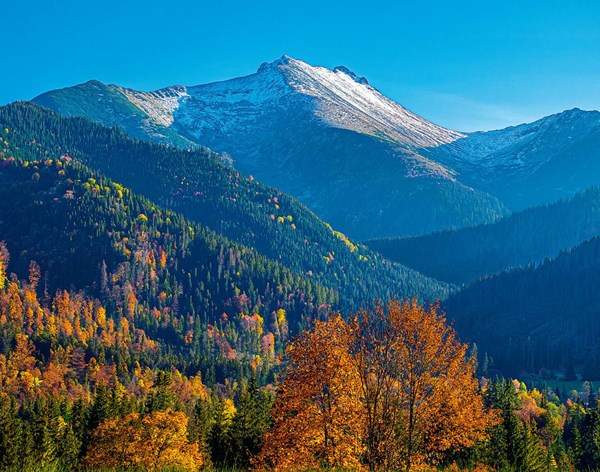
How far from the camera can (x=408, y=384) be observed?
49.3 m

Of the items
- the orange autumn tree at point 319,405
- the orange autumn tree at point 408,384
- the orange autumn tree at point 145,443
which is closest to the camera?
the orange autumn tree at point 408,384

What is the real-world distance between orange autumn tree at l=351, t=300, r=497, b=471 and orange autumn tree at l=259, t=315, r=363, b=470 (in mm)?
2452

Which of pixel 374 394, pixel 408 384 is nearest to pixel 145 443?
pixel 408 384

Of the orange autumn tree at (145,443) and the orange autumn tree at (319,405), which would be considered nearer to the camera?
the orange autumn tree at (319,405)

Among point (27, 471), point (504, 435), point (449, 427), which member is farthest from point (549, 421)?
point (27, 471)

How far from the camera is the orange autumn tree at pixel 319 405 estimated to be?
168ft

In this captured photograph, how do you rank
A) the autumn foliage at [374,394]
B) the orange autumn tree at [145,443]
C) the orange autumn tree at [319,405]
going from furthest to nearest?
1. the orange autumn tree at [145,443]
2. the orange autumn tree at [319,405]
3. the autumn foliage at [374,394]

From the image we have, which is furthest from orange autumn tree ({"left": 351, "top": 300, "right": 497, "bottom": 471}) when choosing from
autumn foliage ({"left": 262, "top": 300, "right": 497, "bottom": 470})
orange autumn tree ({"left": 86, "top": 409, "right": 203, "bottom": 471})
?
orange autumn tree ({"left": 86, "top": 409, "right": 203, "bottom": 471})

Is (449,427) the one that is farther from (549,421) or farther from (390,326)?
(549,421)

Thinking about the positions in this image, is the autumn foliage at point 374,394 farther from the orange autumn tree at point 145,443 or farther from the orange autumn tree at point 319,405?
the orange autumn tree at point 145,443

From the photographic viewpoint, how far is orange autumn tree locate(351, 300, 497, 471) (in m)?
44.3

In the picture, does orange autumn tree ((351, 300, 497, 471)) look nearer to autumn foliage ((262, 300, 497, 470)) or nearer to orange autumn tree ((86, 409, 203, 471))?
autumn foliage ((262, 300, 497, 470))

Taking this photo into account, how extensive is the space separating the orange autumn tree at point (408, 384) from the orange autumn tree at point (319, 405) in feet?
8.04

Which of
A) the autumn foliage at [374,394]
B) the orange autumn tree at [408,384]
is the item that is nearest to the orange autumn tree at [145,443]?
the autumn foliage at [374,394]
